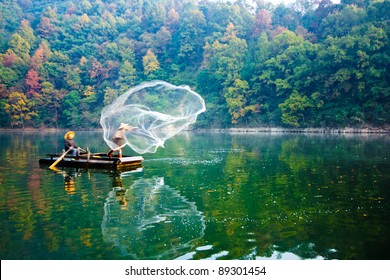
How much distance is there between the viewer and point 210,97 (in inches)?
2891

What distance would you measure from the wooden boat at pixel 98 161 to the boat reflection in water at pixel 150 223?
5.38 meters

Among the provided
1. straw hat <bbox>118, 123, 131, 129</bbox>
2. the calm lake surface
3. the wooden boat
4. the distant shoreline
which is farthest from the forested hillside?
straw hat <bbox>118, 123, 131, 129</bbox>

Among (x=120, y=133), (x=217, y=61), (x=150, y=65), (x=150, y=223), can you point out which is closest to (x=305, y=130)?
(x=217, y=61)

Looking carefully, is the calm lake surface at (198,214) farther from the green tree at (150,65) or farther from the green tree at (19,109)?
the green tree at (150,65)

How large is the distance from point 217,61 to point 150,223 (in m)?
64.3

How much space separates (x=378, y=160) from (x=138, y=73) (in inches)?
2663

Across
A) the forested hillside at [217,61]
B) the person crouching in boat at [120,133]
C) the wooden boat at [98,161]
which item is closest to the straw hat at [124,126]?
the person crouching in boat at [120,133]

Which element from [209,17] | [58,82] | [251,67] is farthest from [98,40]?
[251,67]

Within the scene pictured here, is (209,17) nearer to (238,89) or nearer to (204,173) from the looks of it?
(238,89)

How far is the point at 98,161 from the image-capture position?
1934 cm

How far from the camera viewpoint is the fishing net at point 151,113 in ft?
57.4

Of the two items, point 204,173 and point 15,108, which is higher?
point 15,108

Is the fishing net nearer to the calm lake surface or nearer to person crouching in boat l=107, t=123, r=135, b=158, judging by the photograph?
person crouching in boat l=107, t=123, r=135, b=158

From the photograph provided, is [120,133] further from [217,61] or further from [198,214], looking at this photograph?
[217,61]
